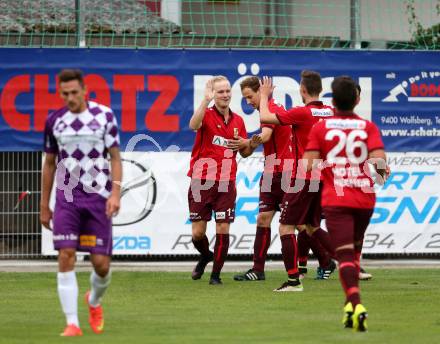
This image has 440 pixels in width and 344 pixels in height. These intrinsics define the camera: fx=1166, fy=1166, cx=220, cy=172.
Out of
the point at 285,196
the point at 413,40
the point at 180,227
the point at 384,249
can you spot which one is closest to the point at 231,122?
the point at 285,196

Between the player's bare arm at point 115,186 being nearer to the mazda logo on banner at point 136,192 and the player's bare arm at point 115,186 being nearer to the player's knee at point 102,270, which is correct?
the player's knee at point 102,270

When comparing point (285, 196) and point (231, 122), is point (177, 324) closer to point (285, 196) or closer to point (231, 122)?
point (285, 196)

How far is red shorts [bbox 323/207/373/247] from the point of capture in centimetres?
920

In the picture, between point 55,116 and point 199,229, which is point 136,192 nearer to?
point 199,229

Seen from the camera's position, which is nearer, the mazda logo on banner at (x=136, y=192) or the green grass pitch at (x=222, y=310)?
the green grass pitch at (x=222, y=310)

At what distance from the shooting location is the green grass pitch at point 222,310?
28.7ft

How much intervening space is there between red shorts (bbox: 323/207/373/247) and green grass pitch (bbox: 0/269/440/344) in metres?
0.70

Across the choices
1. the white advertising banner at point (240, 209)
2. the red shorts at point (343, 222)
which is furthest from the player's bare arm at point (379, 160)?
the white advertising banner at point (240, 209)

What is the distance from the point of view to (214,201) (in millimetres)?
13516

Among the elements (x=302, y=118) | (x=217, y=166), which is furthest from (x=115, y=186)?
(x=217, y=166)

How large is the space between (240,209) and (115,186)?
761cm

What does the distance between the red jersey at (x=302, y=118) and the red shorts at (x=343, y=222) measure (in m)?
2.70

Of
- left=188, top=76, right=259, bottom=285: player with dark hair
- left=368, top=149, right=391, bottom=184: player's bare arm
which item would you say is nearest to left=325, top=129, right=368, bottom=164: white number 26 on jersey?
left=368, top=149, right=391, bottom=184: player's bare arm

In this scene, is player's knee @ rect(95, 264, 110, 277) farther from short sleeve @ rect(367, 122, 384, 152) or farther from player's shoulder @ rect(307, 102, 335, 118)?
player's shoulder @ rect(307, 102, 335, 118)
